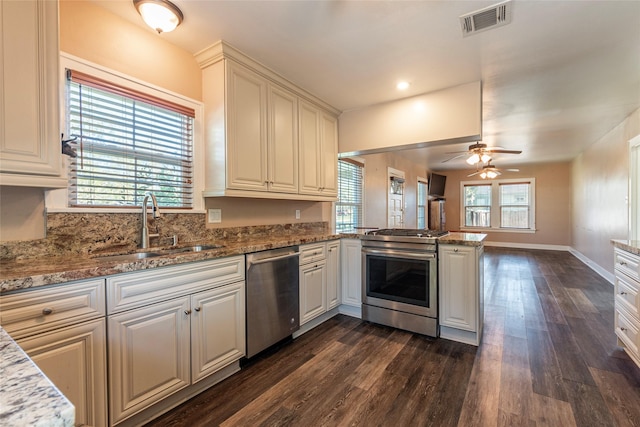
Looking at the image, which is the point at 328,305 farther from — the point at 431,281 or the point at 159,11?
the point at 159,11

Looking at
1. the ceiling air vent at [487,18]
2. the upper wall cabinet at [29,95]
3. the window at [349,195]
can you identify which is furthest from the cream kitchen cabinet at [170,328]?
the window at [349,195]

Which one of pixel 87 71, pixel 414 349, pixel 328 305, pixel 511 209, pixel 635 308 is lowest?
pixel 414 349

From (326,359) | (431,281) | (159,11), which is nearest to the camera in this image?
(159,11)

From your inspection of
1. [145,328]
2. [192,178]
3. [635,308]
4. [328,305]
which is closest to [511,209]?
[635,308]

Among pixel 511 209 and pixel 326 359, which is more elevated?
pixel 511 209

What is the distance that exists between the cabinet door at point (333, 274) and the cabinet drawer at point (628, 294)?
2365 millimetres

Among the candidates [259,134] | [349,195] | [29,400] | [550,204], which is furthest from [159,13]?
[550,204]

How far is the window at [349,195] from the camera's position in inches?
176

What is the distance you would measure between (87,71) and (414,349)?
318 centimetres

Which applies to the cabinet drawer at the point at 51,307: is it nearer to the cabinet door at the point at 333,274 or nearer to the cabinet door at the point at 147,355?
the cabinet door at the point at 147,355

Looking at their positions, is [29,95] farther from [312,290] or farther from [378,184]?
[378,184]

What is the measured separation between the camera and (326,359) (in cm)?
231

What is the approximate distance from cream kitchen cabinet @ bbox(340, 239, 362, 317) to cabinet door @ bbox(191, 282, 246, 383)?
1.42 m

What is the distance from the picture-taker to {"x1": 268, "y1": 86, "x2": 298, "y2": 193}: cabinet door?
Result: 8.98 feet
